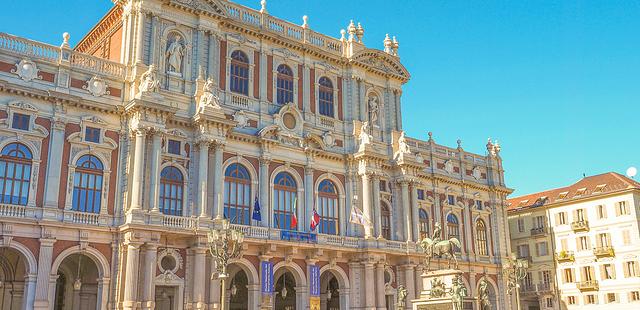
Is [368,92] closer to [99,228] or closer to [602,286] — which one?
[99,228]

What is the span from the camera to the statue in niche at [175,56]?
39594 mm

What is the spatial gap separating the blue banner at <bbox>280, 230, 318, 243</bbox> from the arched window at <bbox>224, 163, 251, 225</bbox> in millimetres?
2211

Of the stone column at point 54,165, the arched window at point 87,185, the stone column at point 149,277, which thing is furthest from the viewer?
the arched window at point 87,185

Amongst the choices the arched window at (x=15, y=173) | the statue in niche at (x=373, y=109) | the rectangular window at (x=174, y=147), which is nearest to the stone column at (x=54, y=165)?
the arched window at (x=15, y=173)

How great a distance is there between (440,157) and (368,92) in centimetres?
853

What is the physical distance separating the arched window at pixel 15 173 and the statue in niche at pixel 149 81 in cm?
674

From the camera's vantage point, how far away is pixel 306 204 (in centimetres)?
4294

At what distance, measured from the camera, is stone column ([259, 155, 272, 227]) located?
133 ft

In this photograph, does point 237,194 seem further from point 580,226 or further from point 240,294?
point 580,226

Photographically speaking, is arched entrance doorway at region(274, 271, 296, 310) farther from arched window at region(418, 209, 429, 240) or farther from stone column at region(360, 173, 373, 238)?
Result: arched window at region(418, 209, 429, 240)

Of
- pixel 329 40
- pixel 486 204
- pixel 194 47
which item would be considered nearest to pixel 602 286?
pixel 486 204

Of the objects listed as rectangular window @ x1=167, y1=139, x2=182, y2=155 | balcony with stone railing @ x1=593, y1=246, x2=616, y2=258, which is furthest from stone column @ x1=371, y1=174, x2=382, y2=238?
balcony with stone railing @ x1=593, y1=246, x2=616, y2=258

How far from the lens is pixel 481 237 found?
181ft

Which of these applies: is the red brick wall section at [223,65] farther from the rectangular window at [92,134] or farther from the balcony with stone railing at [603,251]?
the balcony with stone railing at [603,251]
